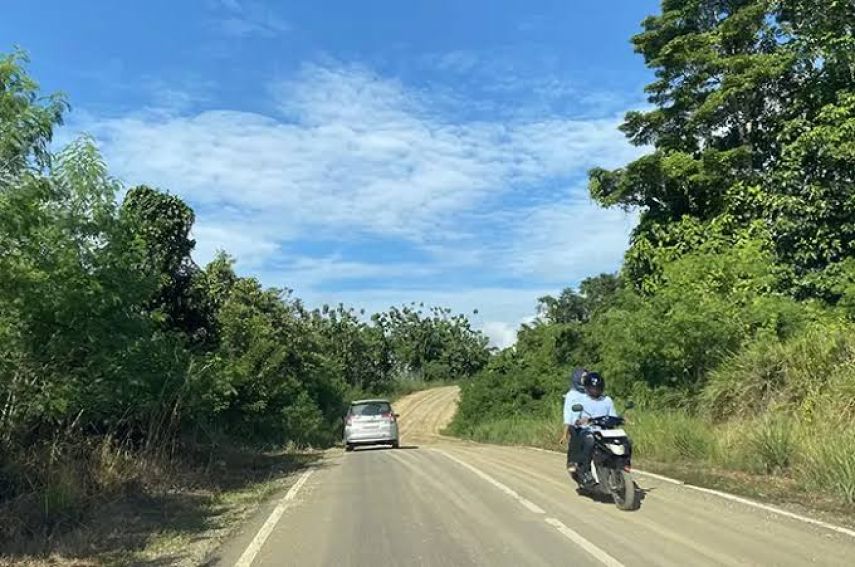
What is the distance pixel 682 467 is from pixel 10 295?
37.8 ft

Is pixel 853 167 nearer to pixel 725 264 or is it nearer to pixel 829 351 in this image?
pixel 725 264

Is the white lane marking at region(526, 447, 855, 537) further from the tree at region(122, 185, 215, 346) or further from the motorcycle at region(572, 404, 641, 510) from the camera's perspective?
the tree at region(122, 185, 215, 346)

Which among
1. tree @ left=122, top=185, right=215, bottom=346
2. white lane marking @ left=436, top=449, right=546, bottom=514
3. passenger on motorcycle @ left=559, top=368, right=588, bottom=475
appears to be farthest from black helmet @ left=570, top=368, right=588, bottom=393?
tree @ left=122, top=185, right=215, bottom=346

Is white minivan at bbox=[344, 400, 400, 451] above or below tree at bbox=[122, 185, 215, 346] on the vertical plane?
below

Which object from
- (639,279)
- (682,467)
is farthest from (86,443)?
(639,279)

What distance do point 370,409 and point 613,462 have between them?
17600mm

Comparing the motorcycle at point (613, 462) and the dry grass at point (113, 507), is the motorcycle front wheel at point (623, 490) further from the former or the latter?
the dry grass at point (113, 507)

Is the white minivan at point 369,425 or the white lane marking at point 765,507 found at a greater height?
the white minivan at point 369,425

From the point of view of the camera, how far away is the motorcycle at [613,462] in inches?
419

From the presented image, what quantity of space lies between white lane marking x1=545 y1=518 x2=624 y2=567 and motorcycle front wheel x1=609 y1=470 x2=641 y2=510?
46.1 inches

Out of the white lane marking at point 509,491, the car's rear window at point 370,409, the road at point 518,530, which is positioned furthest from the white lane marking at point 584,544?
the car's rear window at point 370,409

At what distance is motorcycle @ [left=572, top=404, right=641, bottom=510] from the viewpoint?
10633 mm

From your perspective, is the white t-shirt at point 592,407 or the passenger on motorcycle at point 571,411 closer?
the white t-shirt at point 592,407

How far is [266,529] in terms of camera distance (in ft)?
33.5
